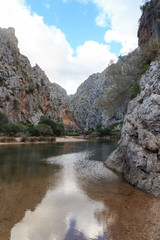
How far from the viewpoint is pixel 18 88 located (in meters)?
70.4

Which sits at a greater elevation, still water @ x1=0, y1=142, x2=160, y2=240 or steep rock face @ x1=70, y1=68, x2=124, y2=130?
steep rock face @ x1=70, y1=68, x2=124, y2=130

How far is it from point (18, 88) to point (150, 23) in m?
64.9

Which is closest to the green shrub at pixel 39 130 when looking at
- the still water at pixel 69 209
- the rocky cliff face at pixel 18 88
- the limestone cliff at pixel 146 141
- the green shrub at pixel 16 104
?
the rocky cliff face at pixel 18 88

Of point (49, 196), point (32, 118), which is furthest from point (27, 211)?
point (32, 118)

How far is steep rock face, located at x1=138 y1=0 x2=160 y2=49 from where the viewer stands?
47.5 feet

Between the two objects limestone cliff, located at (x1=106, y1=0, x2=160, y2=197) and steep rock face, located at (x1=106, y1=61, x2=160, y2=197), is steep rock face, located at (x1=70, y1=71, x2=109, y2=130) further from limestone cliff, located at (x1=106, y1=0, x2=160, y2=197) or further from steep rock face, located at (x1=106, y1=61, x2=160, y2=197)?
steep rock face, located at (x1=106, y1=61, x2=160, y2=197)

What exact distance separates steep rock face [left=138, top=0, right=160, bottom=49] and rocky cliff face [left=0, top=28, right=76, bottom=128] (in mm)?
55811

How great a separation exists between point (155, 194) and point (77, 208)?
3925 millimetres

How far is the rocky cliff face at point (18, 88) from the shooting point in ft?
212

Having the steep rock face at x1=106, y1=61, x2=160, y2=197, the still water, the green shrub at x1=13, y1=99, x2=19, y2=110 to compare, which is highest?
the green shrub at x1=13, y1=99, x2=19, y2=110

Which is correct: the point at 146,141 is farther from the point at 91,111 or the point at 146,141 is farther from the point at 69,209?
the point at 91,111

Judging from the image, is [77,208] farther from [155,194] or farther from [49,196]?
[155,194]

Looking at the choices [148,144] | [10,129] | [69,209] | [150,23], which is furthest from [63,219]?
[10,129]

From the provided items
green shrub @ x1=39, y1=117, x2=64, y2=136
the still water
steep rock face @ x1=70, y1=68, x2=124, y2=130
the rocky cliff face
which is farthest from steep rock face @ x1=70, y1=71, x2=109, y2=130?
the still water
